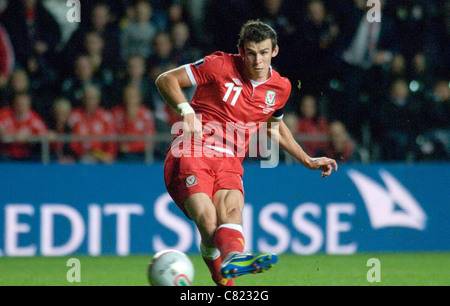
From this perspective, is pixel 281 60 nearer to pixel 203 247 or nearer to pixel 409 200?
pixel 409 200

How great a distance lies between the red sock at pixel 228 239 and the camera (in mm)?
5633

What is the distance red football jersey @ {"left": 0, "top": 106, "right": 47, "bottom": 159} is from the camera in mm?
10227

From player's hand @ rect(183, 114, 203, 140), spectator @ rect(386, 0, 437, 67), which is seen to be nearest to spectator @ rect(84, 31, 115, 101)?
spectator @ rect(386, 0, 437, 67)

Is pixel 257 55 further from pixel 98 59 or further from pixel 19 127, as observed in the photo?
pixel 98 59

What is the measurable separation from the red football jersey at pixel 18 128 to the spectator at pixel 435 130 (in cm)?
489

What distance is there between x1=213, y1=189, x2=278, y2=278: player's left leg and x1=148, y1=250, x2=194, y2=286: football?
51 cm

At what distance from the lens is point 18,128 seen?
33.7 feet

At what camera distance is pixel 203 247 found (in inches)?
256

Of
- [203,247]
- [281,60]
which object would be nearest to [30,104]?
[281,60]

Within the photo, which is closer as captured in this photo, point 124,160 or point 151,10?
point 124,160

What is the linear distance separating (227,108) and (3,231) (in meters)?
4.67

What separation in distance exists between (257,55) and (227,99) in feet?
1.44

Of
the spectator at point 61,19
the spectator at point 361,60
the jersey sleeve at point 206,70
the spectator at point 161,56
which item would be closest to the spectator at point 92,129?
the spectator at point 161,56
